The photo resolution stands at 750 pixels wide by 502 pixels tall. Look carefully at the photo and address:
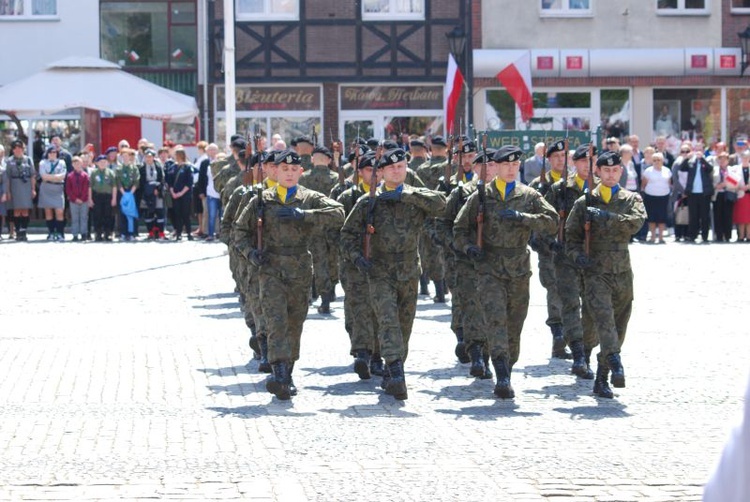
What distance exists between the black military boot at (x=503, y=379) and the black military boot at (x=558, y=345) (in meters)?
2.10

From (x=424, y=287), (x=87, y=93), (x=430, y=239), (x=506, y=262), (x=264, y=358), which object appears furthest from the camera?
(x=87, y=93)

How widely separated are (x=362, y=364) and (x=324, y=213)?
1349mm

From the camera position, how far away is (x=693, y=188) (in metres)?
27.2

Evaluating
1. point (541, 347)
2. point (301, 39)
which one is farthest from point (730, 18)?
point (541, 347)

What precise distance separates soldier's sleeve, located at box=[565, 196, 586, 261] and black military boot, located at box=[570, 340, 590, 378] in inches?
36.7

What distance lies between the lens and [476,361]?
11422 millimetres

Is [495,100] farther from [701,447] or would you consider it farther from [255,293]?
[701,447]

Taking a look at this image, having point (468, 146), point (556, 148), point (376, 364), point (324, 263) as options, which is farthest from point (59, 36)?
point (376, 364)

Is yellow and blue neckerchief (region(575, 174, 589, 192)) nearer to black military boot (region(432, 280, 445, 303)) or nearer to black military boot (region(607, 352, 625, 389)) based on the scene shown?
black military boot (region(607, 352, 625, 389))

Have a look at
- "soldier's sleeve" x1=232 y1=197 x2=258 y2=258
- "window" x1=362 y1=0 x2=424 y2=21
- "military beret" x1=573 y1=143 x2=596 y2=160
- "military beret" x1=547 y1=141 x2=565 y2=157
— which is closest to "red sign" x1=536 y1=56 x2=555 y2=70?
"window" x1=362 y1=0 x2=424 y2=21

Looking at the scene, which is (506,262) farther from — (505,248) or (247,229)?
(247,229)

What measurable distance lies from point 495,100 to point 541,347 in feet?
76.5

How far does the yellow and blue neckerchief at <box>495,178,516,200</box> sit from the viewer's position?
1073 centimetres

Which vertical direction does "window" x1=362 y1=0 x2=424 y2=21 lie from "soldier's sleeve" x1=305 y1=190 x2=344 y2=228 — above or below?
above
